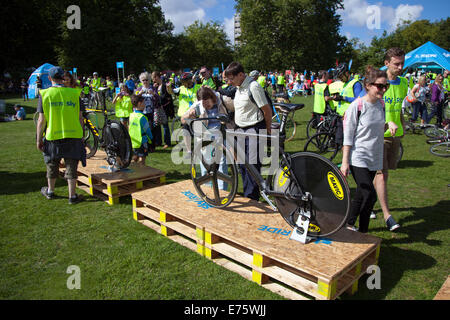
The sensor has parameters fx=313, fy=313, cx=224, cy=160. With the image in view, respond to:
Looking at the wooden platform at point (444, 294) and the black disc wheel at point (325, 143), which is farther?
the black disc wheel at point (325, 143)

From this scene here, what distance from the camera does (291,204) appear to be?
3.36 meters

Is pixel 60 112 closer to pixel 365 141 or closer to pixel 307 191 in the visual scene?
pixel 307 191

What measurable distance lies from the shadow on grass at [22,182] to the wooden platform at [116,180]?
813 millimetres

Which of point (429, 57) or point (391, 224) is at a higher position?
point (429, 57)

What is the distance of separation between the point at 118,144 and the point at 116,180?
0.70m

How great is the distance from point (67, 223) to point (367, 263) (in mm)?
3996

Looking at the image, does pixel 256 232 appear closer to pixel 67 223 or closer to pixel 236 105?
pixel 236 105

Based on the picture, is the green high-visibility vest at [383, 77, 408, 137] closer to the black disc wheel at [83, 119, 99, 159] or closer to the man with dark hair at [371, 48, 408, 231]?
the man with dark hair at [371, 48, 408, 231]

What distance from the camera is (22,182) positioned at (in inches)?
251

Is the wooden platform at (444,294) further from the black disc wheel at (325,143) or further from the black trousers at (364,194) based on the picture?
the black disc wheel at (325,143)

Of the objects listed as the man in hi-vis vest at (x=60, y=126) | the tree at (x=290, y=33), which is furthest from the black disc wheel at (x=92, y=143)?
the tree at (x=290, y=33)

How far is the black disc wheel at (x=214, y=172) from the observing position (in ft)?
12.7

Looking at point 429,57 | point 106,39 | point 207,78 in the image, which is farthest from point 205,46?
point 207,78

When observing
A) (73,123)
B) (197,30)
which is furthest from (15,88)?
(197,30)
